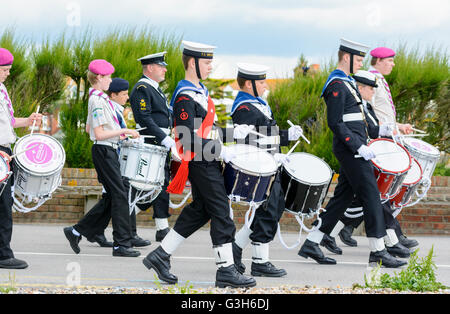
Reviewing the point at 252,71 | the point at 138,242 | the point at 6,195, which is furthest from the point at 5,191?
the point at 252,71

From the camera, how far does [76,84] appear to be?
13.3 m

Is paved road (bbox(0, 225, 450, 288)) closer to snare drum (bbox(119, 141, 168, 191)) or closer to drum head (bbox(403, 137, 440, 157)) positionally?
snare drum (bbox(119, 141, 168, 191))

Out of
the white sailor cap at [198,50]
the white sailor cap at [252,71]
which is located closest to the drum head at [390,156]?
the white sailor cap at [252,71]

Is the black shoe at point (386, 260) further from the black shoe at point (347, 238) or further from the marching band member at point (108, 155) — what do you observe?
the marching band member at point (108, 155)

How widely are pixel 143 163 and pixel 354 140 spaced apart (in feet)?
7.07

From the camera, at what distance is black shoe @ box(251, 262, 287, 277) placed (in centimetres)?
734

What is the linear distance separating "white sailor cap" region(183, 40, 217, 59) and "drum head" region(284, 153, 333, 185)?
1558mm

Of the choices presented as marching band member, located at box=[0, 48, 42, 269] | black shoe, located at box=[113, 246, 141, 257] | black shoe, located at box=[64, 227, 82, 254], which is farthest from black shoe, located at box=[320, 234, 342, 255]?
marching band member, located at box=[0, 48, 42, 269]

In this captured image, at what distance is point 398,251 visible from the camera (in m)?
8.84

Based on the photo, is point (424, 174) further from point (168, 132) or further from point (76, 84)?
point (76, 84)

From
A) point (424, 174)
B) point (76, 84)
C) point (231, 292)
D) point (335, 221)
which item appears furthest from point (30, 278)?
point (76, 84)

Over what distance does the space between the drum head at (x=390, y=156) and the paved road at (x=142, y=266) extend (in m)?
1.02

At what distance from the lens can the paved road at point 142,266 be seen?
6902 millimetres

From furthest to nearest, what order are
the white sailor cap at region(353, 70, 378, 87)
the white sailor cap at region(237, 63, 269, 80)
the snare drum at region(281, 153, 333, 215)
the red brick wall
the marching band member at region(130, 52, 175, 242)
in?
the red brick wall → the marching band member at region(130, 52, 175, 242) → the white sailor cap at region(353, 70, 378, 87) → the snare drum at region(281, 153, 333, 215) → the white sailor cap at region(237, 63, 269, 80)
